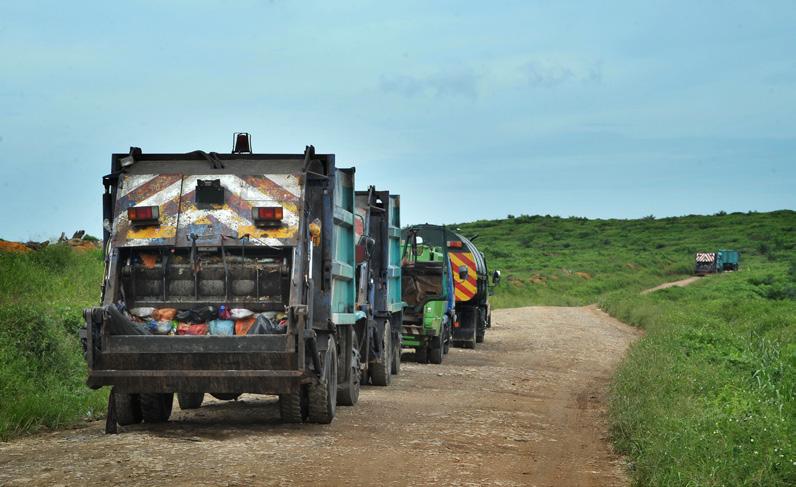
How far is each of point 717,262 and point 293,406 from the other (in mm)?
69112

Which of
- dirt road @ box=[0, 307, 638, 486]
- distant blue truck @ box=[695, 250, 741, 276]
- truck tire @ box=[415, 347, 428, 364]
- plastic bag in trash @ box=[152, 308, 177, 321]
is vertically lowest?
dirt road @ box=[0, 307, 638, 486]

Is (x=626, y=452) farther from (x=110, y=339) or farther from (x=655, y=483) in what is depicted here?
(x=110, y=339)

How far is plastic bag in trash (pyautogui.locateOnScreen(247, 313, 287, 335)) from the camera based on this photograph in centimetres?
1076

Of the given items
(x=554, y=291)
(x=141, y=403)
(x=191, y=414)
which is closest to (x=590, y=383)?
(x=191, y=414)

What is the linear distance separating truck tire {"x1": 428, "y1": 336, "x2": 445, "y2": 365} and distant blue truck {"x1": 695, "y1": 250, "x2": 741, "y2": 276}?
57798 millimetres

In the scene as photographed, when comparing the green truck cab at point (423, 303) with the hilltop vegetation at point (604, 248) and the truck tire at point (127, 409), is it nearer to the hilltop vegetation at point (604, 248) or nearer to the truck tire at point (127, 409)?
the truck tire at point (127, 409)

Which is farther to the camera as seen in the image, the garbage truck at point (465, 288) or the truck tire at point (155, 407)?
the garbage truck at point (465, 288)

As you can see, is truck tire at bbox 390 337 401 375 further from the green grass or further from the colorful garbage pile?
the colorful garbage pile

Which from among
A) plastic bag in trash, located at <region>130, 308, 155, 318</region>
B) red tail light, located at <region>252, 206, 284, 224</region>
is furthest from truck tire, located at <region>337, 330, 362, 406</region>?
plastic bag in trash, located at <region>130, 308, 155, 318</region>

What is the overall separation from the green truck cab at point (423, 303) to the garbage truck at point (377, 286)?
104 inches

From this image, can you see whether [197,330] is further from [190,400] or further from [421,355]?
[421,355]

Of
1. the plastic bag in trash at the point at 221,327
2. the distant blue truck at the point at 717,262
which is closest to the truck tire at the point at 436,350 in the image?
the plastic bag in trash at the point at 221,327

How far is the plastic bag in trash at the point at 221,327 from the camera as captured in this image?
11023 mm

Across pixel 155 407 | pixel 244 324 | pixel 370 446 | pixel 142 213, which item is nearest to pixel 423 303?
pixel 155 407
